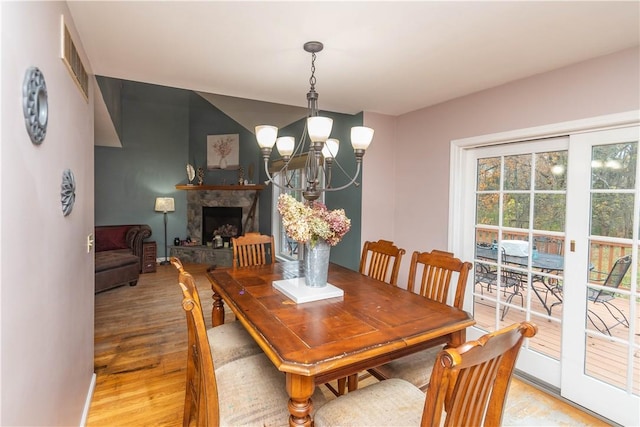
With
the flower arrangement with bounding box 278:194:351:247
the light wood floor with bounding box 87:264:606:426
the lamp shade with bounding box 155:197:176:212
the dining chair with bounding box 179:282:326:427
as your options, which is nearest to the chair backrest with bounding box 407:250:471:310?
the flower arrangement with bounding box 278:194:351:247

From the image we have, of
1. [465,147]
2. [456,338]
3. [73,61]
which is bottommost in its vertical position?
[456,338]

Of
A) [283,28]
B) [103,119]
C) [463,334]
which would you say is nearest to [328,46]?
[283,28]

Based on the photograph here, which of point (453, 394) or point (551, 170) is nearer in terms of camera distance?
point (453, 394)

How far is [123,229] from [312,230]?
16.9 ft

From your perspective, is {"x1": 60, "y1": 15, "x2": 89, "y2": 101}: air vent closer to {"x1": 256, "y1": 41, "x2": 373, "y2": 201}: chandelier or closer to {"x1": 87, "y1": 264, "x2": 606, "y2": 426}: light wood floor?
{"x1": 256, "y1": 41, "x2": 373, "y2": 201}: chandelier

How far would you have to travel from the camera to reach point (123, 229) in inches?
223

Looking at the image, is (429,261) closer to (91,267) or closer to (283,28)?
(283,28)

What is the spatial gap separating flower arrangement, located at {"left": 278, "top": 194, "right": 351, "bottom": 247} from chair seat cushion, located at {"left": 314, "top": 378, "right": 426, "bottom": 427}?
79cm

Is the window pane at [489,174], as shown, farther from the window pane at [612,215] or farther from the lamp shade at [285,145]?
the lamp shade at [285,145]

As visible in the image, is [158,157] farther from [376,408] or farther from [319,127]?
[376,408]

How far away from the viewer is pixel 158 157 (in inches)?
258

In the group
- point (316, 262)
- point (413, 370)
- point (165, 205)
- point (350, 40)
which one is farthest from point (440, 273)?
point (165, 205)

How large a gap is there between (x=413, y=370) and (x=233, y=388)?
90cm

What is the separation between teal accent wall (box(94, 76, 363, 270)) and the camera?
6.06 metres
